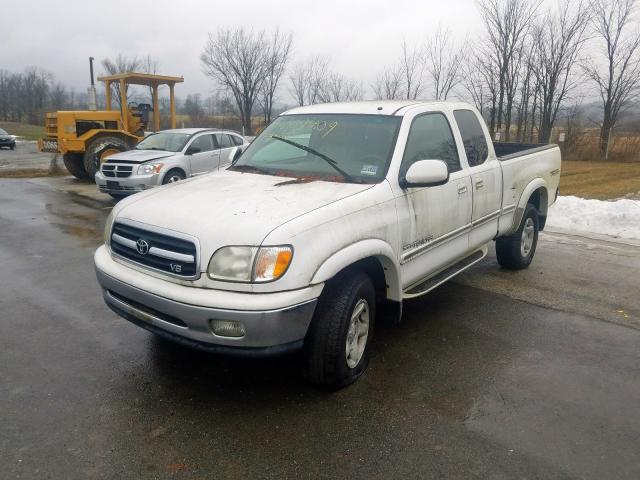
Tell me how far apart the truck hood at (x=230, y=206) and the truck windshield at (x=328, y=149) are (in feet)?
0.74

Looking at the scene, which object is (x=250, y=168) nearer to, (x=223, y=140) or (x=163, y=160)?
(x=163, y=160)

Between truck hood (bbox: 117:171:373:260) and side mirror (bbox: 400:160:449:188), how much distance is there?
329 millimetres

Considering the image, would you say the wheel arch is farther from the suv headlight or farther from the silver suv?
the suv headlight

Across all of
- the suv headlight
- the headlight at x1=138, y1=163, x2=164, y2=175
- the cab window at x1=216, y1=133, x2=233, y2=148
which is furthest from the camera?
the cab window at x1=216, y1=133, x2=233, y2=148

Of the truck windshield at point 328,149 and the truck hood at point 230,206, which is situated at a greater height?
the truck windshield at point 328,149

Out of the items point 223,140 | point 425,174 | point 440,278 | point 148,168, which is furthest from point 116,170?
point 425,174

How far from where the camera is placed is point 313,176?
12.9 feet

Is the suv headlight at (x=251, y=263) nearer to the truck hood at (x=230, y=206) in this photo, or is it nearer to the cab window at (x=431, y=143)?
the truck hood at (x=230, y=206)

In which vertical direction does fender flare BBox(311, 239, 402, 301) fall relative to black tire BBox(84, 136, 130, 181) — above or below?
below

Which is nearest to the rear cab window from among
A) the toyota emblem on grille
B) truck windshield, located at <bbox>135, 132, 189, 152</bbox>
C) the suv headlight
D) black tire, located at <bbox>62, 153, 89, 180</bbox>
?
the suv headlight

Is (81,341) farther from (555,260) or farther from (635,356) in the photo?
(555,260)

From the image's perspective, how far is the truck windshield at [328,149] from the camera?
3887 mm

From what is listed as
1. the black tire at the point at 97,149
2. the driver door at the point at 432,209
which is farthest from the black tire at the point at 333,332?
the black tire at the point at 97,149

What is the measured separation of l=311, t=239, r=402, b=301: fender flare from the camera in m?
3.00
